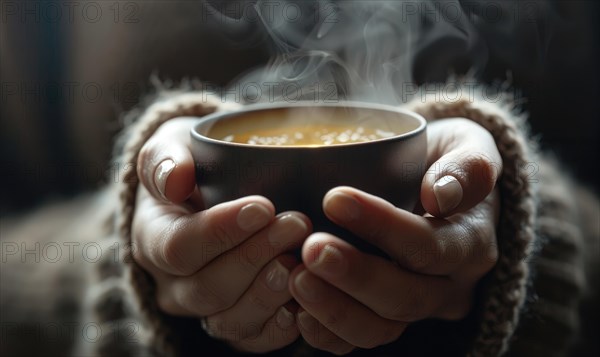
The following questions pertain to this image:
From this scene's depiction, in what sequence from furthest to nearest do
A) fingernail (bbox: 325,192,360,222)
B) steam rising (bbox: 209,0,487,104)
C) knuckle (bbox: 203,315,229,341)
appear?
steam rising (bbox: 209,0,487,104) → knuckle (bbox: 203,315,229,341) → fingernail (bbox: 325,192,360,222)

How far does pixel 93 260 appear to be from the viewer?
83 cm

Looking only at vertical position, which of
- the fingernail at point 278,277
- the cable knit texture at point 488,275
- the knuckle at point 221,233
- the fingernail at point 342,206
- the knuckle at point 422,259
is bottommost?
the cable knit texture at point 488,275

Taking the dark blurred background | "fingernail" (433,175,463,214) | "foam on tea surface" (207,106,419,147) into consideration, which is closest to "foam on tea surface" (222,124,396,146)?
"foam on tea surface" (207,106,419,147)

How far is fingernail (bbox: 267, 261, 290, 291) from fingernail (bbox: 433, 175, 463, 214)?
0.14 meters

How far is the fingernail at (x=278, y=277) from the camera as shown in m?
0.47

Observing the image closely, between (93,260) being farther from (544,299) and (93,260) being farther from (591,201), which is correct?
(591,201)

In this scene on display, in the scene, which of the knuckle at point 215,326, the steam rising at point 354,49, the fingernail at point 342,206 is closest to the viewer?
the fingernail at point 342,206

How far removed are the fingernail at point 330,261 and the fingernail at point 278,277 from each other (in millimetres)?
46

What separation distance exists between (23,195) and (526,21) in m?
1.09

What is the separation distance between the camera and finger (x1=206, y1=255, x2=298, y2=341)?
1.57 feet

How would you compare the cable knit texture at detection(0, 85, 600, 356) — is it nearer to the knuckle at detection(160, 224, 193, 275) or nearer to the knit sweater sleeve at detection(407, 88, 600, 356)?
the knit sweater sleeve at detection(407, 88, 600, 356)

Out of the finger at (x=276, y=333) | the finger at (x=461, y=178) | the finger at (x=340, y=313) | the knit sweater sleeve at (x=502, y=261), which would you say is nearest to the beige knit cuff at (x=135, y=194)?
the knit sweater sleeve at (x=502, y=261)

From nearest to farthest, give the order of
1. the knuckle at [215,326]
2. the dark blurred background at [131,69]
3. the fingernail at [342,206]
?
the fingernail at [342,206]
the knuckle at [215,326]
the dark blurred background at [131,69]

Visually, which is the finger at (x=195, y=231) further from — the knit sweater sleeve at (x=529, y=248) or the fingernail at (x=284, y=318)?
the knit sweater sleeve at (x=529, y=248)
